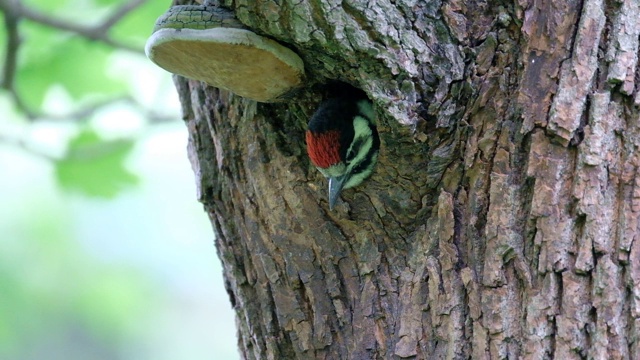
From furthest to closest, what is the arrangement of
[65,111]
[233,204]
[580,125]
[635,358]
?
[65,111]
[233,204]
[580,125]
[635,358]

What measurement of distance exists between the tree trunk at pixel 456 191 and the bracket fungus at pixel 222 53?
0.05m

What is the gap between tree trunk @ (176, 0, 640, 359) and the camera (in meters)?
1.93

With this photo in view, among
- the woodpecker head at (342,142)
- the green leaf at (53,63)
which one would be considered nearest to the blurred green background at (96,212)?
the green leaf at (53,63)

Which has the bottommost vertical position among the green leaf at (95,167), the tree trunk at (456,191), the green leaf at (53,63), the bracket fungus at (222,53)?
the tree trunk at (456,191)

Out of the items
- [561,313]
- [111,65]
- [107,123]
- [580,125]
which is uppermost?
[111,65]

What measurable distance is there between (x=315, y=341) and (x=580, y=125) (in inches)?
44.6

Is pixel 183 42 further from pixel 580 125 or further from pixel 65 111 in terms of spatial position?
pixel 65 111

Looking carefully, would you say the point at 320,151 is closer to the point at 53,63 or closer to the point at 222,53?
the point at 222,53

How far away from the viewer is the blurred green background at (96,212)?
160 inches

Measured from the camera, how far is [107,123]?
4.33m

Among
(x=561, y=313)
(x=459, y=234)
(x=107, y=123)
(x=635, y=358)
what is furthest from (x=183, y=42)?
(x=107, y=123)

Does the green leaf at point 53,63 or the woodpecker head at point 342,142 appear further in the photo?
the green leaf at point 53,63

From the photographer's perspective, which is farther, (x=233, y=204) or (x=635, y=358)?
(x=233, y=204)

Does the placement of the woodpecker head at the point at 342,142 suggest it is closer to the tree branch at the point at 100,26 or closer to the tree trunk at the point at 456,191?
the tree trunk at the point at 456,191
